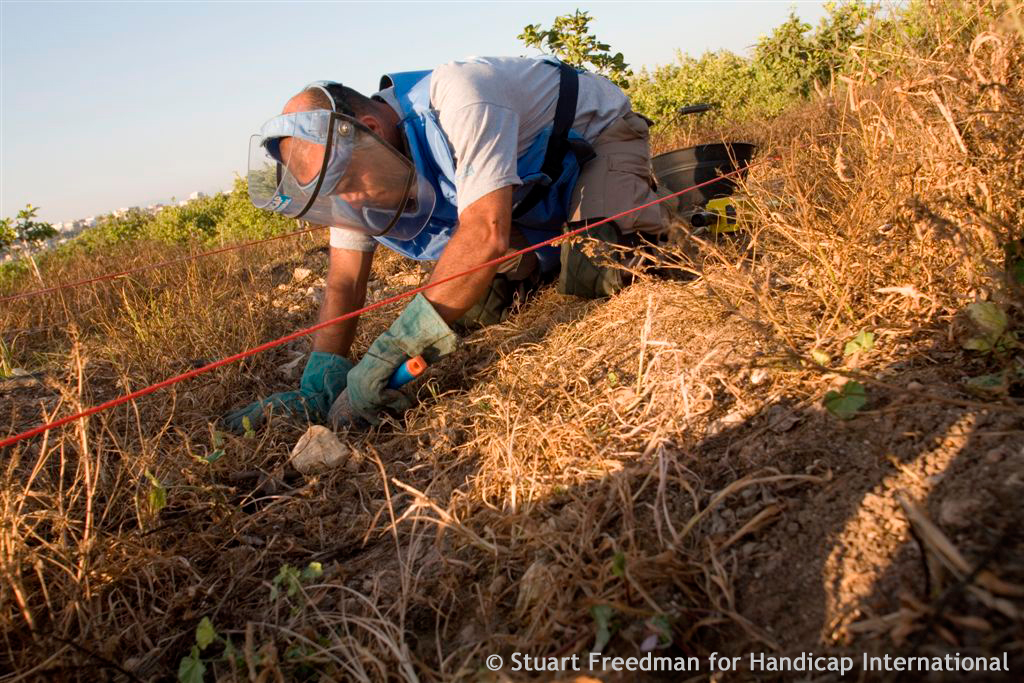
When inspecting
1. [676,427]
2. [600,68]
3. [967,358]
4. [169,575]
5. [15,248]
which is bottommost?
[169,575]

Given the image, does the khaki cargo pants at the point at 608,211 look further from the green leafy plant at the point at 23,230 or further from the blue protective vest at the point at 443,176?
the green leafy plant at the point at 23,230

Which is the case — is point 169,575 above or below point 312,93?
below

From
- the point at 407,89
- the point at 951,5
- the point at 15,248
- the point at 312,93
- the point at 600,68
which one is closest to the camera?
the point at 951,5

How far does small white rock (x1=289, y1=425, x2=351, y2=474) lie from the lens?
6.40ft

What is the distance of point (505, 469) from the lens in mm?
1612

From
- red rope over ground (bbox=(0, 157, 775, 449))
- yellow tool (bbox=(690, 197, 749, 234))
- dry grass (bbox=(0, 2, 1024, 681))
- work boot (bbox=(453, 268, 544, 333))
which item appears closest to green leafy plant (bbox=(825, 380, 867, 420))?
dry grass (bbox=(0, 2, 1024, 681))

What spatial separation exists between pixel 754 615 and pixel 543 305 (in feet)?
6.66

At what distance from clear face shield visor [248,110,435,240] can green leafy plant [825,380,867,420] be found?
63.0 inches

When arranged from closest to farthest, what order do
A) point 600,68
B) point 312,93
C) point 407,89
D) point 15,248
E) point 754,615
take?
point 754,615, point 312,93, point 407,89, point 600,68, point 15,248

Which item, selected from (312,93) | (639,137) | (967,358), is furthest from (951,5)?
(312,93)

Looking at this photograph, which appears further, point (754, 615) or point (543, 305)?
point (543, 305)

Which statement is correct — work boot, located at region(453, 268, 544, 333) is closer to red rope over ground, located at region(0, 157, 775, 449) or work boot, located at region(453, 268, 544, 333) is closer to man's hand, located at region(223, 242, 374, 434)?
man's hand, located at region(223, 242, 374, 434)

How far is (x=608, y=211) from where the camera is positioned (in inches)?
108

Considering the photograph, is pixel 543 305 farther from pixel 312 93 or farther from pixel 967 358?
pixel 967 358
